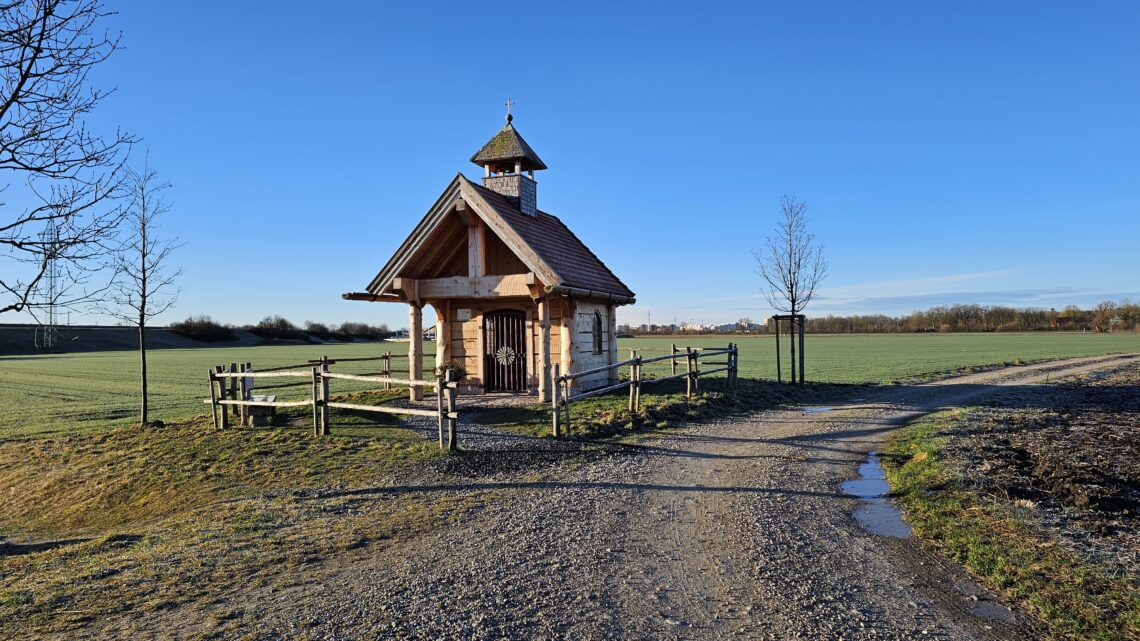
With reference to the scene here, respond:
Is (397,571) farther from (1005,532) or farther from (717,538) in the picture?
(1005,532)

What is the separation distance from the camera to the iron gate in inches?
763

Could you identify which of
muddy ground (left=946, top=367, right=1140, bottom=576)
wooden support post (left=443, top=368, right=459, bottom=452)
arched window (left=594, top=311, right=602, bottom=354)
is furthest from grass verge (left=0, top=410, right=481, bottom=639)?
arched window (left=594, top=311, right=602, bottom=354)

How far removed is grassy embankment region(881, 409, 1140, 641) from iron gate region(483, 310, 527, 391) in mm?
10681

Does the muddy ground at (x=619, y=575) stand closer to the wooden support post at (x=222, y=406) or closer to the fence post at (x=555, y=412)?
the fence post at (x=555, y=412)

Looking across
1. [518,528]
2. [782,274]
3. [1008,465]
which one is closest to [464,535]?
[518,528]

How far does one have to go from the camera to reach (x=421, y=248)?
18.2 meters

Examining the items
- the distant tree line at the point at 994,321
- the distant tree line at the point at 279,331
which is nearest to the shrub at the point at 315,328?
the distant tree line at the point at 279,331

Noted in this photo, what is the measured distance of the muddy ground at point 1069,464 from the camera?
24.8 feet

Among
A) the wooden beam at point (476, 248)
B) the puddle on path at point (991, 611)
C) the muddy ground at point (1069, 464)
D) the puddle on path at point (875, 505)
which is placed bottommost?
the puddle on path at point (875, 505)

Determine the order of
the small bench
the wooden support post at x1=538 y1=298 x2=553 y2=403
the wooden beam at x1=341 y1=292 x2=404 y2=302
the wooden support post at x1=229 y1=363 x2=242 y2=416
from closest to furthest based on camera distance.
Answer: the small bench < the wooden support post at x1=229 y1=363 x2=242 y2=416 < the wooden support post at x1=538 y1=298 x2=553 y2=403 < the wooden beam at x1=341 y1=292 x2=404 y2=302

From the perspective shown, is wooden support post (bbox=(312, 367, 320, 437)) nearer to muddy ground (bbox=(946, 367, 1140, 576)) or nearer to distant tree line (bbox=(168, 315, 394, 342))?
muddy ground (bbox=(946, 367, 1140, 576))

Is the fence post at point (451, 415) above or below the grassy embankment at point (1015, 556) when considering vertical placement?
above

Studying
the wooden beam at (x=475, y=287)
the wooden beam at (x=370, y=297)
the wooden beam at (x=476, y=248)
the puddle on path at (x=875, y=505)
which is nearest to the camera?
the puddle on path at (x=875, y=505)

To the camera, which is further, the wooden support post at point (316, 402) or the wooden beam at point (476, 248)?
the wooden beam at point (476, 248)
